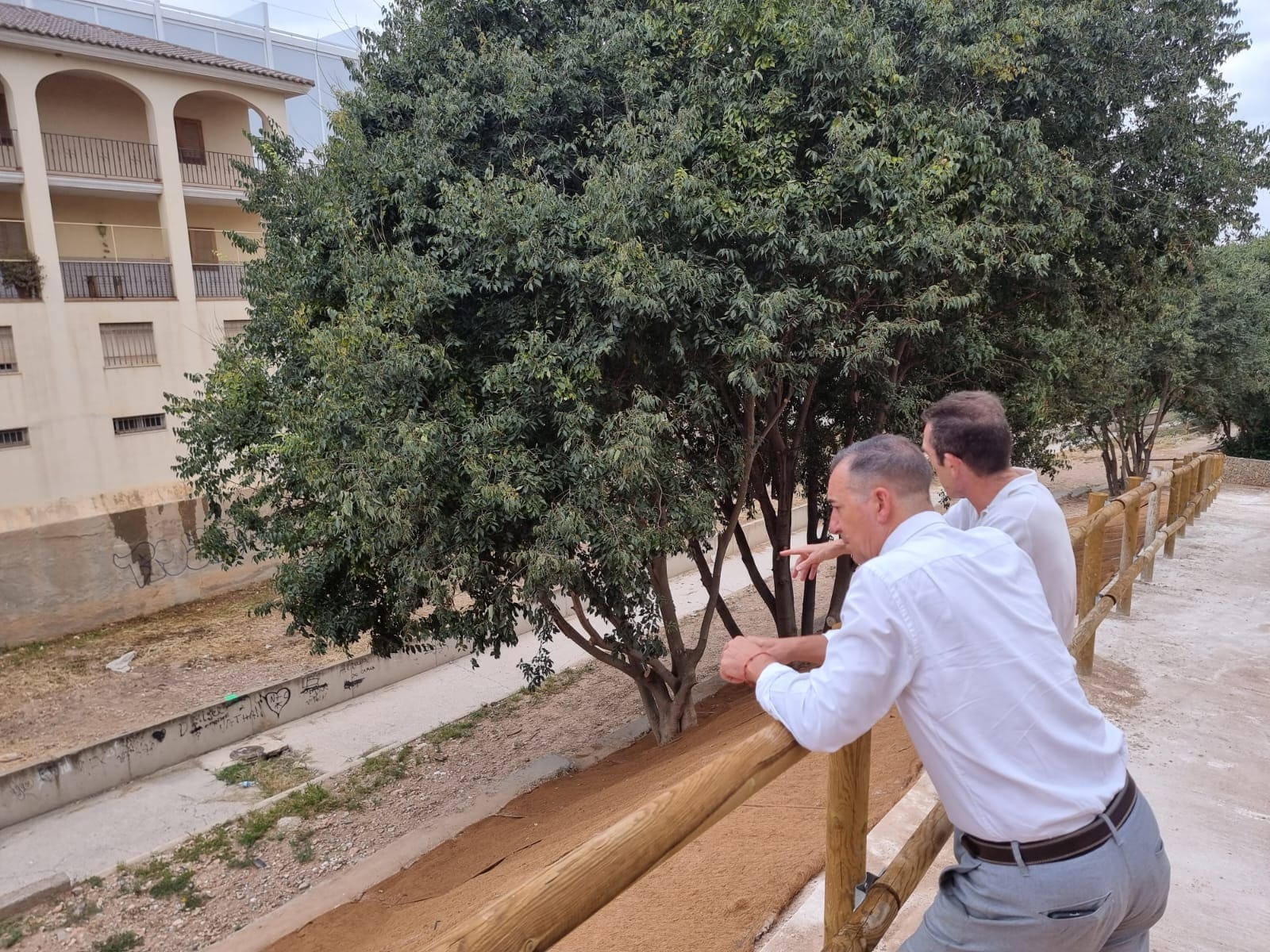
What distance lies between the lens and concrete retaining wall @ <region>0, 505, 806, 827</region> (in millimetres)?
10320

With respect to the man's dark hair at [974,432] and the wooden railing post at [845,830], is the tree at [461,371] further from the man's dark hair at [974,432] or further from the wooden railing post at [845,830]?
the wooden railing post at [845,830]

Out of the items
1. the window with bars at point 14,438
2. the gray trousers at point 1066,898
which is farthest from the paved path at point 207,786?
the gray trousers at point 1066,898

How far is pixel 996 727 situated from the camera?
177 centimetres

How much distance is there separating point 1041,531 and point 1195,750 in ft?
9.37

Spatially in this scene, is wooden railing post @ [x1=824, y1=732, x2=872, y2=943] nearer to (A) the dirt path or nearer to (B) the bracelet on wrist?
(B) the bracelet on wrist

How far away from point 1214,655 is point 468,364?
20.1 ft

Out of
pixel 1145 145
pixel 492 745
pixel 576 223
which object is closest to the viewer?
pixel 576 223

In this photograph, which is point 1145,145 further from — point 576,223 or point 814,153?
point 576,223

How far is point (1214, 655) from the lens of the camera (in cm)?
640

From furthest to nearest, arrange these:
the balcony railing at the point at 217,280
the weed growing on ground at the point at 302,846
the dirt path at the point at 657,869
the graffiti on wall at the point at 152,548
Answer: the balcony railing at the point at 217,280, the graffiti on wall at the point at 152,548, the weed growing on ground at the point at 302,846, the dirt path at the point at 657,869

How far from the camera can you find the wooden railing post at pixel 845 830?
92.2 inches

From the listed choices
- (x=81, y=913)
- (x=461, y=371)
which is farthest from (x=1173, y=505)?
(x=81, y=913)

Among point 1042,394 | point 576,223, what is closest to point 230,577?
point 576,223

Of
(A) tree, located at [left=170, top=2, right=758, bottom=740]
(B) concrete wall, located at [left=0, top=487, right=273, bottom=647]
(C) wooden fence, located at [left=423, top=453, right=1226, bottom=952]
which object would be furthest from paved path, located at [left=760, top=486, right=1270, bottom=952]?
(B) concrete wall, located at [left=0, top=487, right=273, bottom=647]
